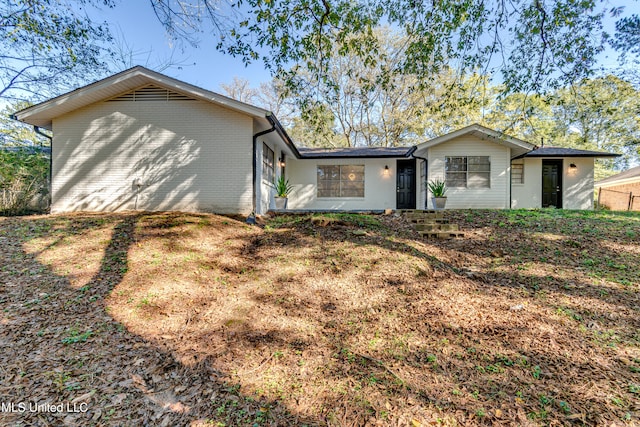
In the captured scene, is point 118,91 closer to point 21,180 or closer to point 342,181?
point 21,180

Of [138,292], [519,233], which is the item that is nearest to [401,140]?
[519,233]

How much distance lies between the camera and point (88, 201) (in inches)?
309

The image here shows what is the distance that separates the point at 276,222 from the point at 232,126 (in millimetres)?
2849

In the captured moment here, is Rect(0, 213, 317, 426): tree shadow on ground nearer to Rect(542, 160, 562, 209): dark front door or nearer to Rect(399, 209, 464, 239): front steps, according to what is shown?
Rect(399, 209, 464, 239): front steps

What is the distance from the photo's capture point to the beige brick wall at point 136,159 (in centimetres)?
774

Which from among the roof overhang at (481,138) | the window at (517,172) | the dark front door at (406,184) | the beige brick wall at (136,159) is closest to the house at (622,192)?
the window at (517,172)

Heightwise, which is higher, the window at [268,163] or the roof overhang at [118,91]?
the roof overhang at [118,91]

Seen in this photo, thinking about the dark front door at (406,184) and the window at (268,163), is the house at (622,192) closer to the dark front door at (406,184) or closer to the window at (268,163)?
the dark front door at (406,184)

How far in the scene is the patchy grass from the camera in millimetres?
2029

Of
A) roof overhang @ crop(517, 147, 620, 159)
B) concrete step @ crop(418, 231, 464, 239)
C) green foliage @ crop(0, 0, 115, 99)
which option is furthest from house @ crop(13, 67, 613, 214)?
roof overhang @ crop(517, 147, 620, 159)

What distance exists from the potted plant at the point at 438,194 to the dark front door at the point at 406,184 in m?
1.77

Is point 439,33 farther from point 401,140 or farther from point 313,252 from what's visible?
point 401,140

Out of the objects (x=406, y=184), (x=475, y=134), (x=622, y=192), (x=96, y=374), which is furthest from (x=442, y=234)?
(x=622, y=192)

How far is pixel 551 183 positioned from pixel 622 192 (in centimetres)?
1090
